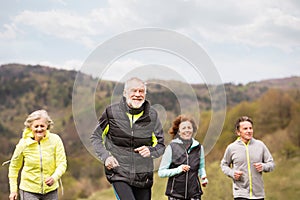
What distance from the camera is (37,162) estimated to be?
4.91m

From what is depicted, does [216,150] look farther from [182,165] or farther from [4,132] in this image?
[4,132]

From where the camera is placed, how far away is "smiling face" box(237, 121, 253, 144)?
5.73 meters

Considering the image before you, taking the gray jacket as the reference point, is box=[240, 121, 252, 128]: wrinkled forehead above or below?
above

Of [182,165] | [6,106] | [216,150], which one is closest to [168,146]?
[182,165]

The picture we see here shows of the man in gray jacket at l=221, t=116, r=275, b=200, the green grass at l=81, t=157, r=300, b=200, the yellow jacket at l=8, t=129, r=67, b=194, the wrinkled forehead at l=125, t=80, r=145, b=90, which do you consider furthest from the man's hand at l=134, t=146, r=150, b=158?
the green grass at l=81, t=157, r=300, b=200

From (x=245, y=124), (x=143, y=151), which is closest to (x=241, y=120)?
(x=245, y=124)

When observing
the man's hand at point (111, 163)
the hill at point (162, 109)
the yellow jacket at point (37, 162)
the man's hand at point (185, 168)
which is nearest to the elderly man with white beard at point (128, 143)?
the man's hand at point (111, 163)

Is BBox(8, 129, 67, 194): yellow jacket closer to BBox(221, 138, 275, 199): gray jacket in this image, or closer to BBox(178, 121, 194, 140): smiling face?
BBox(178, 121, 194, 140): smiling face

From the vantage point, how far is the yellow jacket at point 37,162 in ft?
16.1

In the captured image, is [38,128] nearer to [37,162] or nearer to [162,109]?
[37,162]

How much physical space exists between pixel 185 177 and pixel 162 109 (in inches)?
37.3

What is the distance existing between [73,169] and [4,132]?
22.3 meters

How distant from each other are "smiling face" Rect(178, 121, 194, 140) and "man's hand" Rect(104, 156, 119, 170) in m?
1.36

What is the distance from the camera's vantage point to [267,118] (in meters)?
36.8
